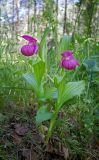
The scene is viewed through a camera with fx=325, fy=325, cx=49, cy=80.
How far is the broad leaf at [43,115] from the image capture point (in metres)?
1.43

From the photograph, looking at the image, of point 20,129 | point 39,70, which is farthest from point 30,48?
point 20,129

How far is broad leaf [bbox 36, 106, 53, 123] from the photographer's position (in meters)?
1.43

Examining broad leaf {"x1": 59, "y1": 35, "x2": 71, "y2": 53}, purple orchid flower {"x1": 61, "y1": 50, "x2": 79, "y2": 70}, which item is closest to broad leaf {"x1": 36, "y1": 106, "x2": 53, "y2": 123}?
purple orchid flower {"x1": 61, "y1": 50, "x2": 79, "y2": 70}

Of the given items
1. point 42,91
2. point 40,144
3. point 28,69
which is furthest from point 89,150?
point 28,69

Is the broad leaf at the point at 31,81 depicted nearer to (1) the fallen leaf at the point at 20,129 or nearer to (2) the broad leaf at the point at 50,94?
(2) the broad leaf at the point at 50,94

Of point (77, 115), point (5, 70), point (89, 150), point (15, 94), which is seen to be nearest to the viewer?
point (89, 150)

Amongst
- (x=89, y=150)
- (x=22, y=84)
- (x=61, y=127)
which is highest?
(x=22, y=84)

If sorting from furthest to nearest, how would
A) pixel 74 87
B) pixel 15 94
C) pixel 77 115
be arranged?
pixel 15 94 < pixel 77 115 < pixel 74 87

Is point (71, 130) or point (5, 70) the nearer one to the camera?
point (71, 130)

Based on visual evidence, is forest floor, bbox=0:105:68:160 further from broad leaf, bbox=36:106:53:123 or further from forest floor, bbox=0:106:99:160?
broad leaf, bbox=36:106:53:123

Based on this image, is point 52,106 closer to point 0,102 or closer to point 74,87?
point 74,87

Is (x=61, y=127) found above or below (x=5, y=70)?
below

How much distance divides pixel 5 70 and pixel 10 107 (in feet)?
1.17

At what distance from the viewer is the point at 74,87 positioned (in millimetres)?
1465
